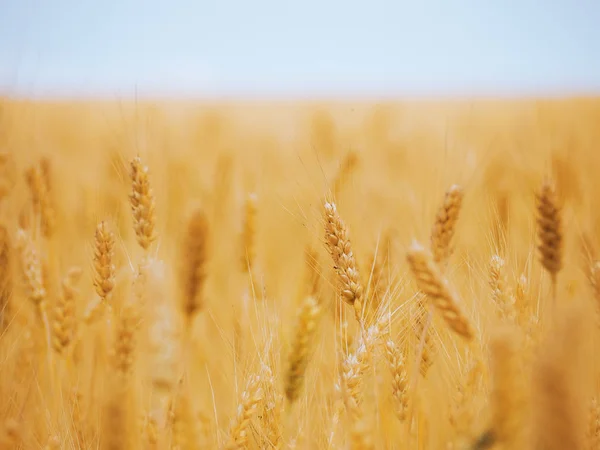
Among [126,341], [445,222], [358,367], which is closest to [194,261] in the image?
[126,341]

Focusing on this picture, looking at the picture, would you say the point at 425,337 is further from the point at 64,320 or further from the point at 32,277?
the point at 32,277

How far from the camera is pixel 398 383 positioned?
3.37 feet

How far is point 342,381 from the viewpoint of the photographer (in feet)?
2.92

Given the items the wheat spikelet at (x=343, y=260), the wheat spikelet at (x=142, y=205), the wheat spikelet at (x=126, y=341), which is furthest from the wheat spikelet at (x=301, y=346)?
the wheat spikelet at (x=142, y=205)

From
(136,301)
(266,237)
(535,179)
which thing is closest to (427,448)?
(136,301)

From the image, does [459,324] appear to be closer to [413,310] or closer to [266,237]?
[413,310]

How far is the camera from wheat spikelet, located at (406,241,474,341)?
83 cm

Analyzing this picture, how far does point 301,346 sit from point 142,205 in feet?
2.12

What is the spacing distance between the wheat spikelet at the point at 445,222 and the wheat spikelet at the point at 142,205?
2.72 ft

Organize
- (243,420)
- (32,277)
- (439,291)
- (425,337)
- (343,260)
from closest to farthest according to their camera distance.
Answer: (439,291), (243,420), (343,260), (425,337), (32,277)

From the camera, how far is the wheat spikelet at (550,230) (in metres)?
1.20

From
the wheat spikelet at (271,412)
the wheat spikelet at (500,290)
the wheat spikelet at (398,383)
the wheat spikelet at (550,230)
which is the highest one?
the wheat spikelet at (550,230)

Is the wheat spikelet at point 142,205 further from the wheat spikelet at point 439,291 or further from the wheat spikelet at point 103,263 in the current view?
the wheat spikelet at point 439,291

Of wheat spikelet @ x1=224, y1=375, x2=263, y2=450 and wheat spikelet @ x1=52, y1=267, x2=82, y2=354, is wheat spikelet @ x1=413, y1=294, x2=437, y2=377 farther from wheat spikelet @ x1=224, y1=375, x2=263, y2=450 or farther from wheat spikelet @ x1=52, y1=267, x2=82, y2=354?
wheat spikelet @ x1=52, y1=267, x2=82, y2=354
